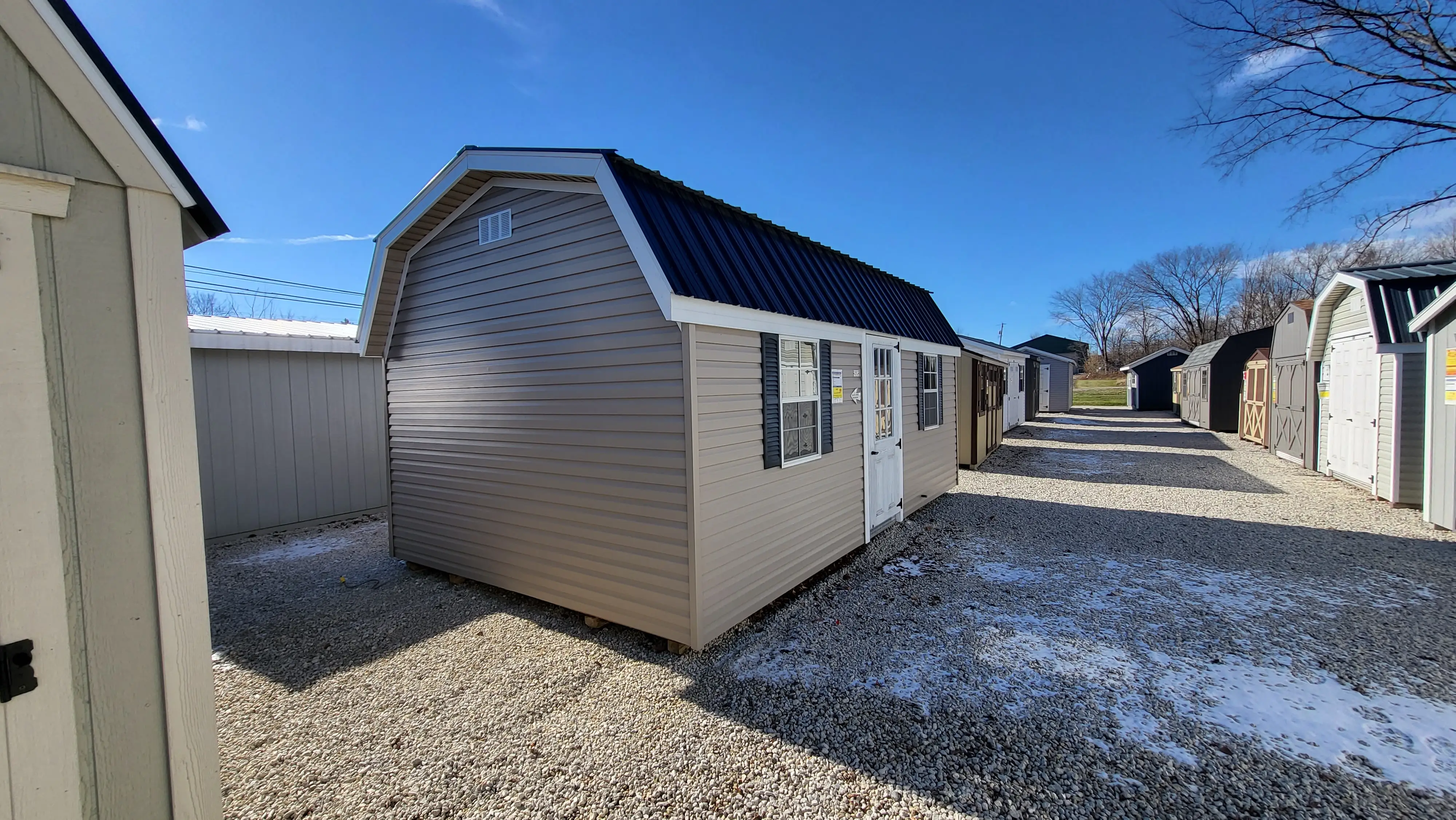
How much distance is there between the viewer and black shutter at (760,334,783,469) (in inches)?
175

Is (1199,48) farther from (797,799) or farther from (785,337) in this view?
(797,799)

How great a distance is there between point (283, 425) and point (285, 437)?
16 centimetres

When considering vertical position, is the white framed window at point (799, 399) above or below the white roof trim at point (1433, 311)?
below

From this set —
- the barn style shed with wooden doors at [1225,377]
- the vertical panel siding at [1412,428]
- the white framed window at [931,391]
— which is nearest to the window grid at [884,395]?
the white framed window at [931,391]

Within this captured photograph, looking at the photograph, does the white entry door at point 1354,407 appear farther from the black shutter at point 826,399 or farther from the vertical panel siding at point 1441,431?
the black shutter at point 826,399

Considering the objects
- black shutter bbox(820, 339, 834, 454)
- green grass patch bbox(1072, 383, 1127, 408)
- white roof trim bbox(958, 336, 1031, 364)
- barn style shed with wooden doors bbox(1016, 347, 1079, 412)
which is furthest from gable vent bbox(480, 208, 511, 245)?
green grass patch bbox(1072, 383, 1127, 408)

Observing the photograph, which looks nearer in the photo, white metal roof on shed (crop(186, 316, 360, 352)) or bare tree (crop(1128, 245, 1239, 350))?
white metal roof on shed (crop(186, 316, 360, 352))

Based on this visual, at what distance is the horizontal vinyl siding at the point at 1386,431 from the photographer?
744 cm

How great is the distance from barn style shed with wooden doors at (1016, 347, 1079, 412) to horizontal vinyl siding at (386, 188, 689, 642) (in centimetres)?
2803

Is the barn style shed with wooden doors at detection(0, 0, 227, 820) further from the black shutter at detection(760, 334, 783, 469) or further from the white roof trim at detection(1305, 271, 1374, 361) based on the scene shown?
the white roof trim at detection(1305, 271, 1374, 361)

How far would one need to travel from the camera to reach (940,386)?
882 centimetres

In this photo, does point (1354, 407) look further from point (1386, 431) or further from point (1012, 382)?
point (1012, 382)

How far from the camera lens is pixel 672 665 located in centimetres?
368

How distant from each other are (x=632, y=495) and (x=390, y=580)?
132 inches
